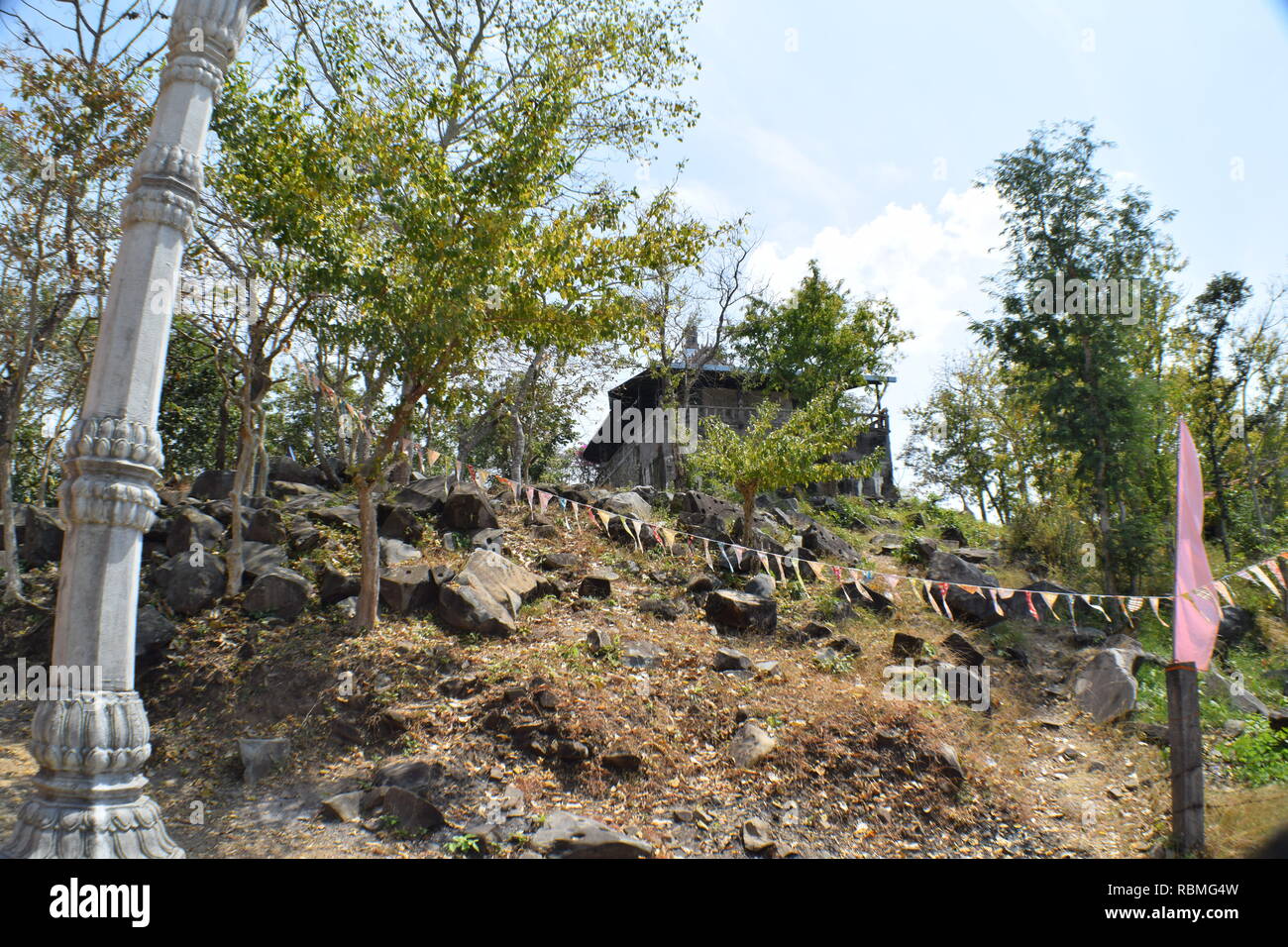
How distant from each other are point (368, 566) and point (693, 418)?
1943 cm

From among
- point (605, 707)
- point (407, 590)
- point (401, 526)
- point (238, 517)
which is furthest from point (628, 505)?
point (605, 707)

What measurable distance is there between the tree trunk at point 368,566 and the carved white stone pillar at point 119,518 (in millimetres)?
5584

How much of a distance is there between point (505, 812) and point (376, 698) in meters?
2.58

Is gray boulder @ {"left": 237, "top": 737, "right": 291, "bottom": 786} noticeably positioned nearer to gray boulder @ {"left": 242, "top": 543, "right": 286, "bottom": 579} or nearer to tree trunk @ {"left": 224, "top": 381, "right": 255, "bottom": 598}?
tree trunk @ {"left": 224, "top": 381, "right": 255, "bottom": 598}

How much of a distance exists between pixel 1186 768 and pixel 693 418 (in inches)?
893

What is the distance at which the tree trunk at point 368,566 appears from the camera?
10.7 metres

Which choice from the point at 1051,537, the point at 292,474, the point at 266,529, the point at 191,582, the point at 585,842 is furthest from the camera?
the point at 1051,537

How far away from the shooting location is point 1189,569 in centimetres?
701

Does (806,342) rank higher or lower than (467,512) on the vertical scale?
higher

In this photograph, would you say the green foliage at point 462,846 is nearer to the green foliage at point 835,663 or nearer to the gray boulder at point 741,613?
the green foliage at point 835,663

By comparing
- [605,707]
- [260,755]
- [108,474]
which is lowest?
[260,755]

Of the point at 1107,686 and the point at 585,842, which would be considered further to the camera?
the point at 1107,686

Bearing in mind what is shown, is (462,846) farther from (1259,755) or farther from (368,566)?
(1259,755)

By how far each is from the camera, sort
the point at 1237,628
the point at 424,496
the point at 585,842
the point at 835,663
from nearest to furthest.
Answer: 1. the point at 585,842
2. the point at 835,663
3. the point at 1237,628
4. the point at 424,496
